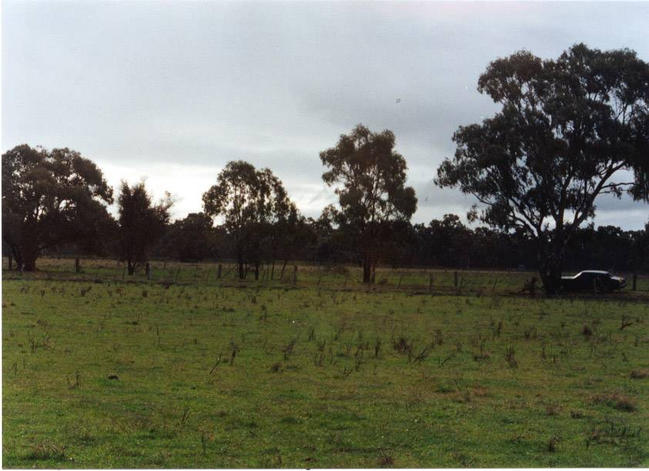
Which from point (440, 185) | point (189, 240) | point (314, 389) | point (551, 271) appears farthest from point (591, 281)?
point (314, 389)

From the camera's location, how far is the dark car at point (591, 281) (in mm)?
39188

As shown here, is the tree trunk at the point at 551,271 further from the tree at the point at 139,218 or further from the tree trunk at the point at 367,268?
the tree at the point at 139,218

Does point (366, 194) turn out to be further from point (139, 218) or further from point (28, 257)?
point (28, 257)

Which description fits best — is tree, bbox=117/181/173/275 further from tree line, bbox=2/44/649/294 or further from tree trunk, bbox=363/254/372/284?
tree trunk, bbox=363/254/372/284

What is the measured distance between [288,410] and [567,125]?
3368 centimetres

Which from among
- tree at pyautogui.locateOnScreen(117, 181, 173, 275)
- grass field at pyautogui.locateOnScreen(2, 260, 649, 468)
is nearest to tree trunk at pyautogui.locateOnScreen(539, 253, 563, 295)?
grass field at pyautogui.locateOnScreen(2, 260, 649, 468)

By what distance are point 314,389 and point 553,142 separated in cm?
3167

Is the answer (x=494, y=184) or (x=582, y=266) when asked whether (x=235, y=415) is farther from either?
(x=582, y=266)

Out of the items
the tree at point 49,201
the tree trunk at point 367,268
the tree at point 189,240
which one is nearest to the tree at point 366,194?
the tree trunk at point 367,268

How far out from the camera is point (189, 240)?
5400 cm

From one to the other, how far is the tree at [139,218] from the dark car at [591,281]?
29212mm

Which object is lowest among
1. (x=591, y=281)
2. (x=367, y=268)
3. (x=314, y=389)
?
(x=314, y=389)

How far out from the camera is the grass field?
25.8 ft

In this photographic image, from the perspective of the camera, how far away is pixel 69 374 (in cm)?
1155
